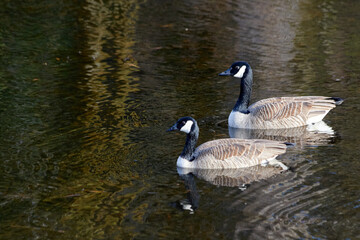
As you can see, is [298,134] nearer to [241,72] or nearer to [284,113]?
[284,113]

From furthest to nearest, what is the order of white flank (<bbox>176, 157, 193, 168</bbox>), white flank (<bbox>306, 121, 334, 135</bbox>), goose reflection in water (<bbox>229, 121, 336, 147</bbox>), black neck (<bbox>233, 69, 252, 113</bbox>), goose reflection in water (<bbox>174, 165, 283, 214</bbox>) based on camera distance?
black neck (<bbox>233, 69, 252, 113</bbox>)
white flank (<bbox>306, 121, 334, 135</bbox>)
goose reflection in water (<bbox>229, 121, 336, 147</bbox>)
white flank (<bbox>176, 157, 193, 168</bbox>)
goose reflection in water (<bbox>174, 165, 283, 214</bbox>)

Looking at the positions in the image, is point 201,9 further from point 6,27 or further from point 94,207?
point 94,207

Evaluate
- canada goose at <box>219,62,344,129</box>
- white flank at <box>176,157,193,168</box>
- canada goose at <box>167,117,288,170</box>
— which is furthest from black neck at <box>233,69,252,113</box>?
white flank at <box>176,157,193,168</box>

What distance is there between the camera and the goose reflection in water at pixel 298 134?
12.2 metres

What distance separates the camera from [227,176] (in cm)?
1058

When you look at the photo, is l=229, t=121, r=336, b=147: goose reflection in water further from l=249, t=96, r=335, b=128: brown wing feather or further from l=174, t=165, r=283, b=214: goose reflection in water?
l=174, t=165, r=283, b=214: goose reflection in water

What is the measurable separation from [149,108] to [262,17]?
11.2m

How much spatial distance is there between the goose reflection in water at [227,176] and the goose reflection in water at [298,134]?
1589 mm

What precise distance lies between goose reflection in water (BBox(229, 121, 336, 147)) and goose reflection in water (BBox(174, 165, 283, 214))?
5.21 feet

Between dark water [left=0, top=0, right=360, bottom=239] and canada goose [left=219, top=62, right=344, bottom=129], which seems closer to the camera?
dark water [left=0, top=0, right=360, bottom=239]

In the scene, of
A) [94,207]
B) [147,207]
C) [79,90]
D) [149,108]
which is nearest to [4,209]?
[94,207]

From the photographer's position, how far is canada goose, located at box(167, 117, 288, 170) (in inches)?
427

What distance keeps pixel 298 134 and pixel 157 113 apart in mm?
3178

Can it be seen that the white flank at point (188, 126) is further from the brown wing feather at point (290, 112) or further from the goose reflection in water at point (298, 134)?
the brown wing feather at point (290, 112)
